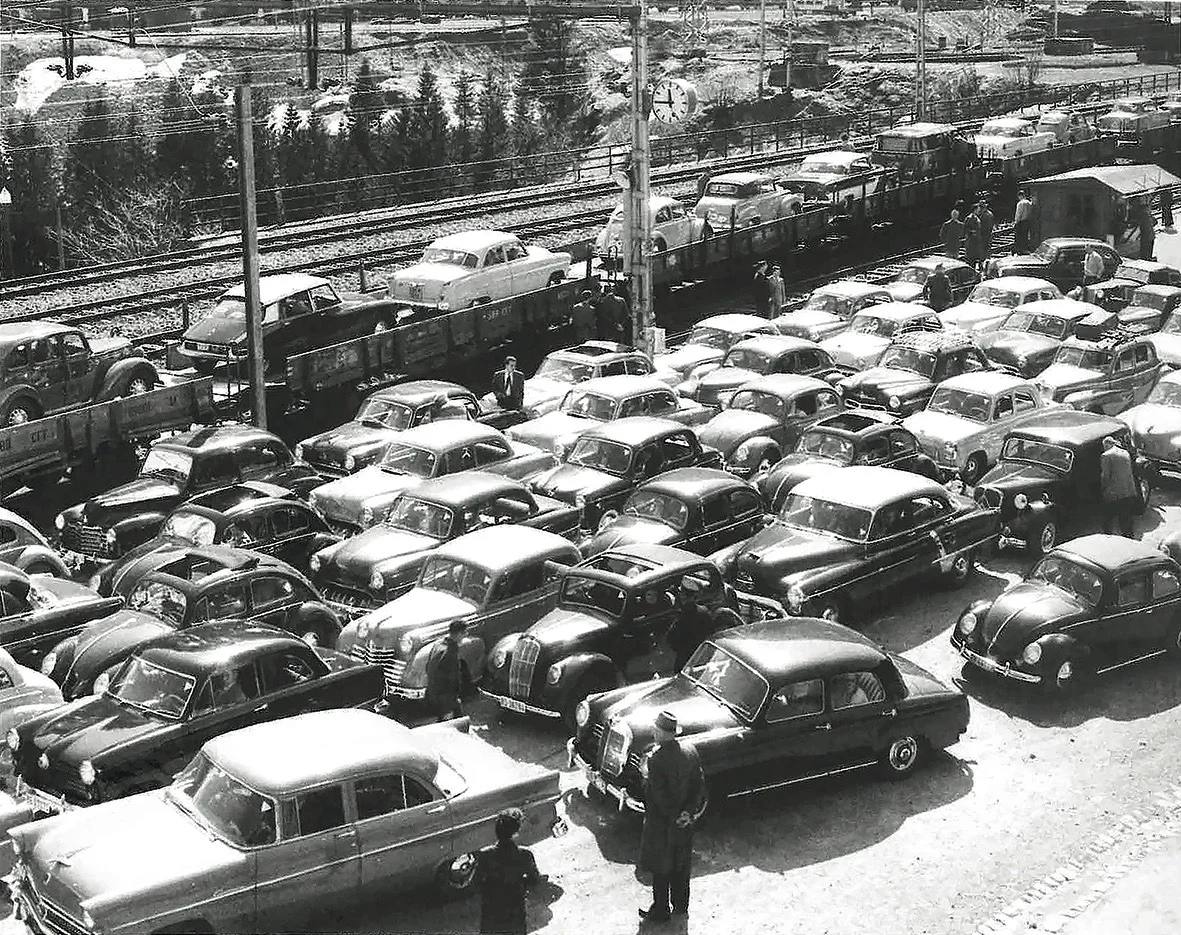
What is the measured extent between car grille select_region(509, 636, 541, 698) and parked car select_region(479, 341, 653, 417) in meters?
9.17

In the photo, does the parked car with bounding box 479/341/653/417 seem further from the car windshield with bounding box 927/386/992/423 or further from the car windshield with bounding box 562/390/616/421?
the car windshield with bounding box 927/386/992/423

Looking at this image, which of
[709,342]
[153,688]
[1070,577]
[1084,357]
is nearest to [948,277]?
[709,342]

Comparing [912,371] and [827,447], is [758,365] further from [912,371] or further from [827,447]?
[827,447]

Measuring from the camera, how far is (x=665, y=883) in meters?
10.2

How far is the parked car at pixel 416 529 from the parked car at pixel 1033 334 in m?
9.67

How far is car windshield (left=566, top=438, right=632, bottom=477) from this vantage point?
1816 cm

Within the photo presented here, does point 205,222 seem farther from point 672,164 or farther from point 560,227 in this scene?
point 672,164

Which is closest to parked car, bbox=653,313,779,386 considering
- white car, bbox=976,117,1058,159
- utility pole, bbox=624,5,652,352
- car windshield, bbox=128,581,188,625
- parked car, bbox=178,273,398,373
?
utility pole, bbox=624,5,652,352

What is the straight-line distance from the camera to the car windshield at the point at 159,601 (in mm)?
14141

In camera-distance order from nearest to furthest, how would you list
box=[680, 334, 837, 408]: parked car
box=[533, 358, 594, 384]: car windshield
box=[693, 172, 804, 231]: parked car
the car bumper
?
the car bumper → box=[680, 334, 837, 408]: parked car → box=[533, 358, 594, 384]: car windshield → box=[693, 172, 804, 231]: parked car

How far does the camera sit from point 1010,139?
44.8 m

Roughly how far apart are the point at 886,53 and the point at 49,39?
159 feet

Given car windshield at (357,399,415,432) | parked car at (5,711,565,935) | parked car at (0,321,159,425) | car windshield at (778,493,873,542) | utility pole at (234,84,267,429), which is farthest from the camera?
parked car at (0,321,159,425)

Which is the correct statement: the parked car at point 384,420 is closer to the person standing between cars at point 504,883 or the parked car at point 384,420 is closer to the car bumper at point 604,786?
the car bumper at point 604,786
